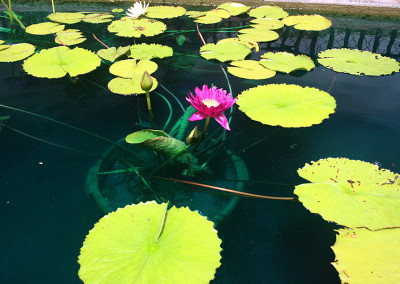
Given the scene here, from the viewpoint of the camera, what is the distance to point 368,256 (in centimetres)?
102

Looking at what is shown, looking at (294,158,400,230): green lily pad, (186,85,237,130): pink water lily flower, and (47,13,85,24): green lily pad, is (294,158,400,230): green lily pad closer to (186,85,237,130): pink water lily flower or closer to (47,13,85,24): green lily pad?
(186,85,237,130): pink water lily flower

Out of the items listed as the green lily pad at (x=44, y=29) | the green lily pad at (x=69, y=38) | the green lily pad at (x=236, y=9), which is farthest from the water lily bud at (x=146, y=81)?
the green lily pad at (x=236, y=9)

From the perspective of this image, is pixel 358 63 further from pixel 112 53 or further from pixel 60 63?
pixel 60 63

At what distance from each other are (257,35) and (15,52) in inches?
88.2

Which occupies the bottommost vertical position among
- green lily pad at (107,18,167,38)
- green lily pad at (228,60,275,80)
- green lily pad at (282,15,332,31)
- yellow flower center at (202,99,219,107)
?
green lily pad at (228,60,275,80)

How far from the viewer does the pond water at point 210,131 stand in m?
1.18

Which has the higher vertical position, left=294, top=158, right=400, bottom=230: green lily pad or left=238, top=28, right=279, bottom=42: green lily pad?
left=238, top=28, right=279, bottom=42: green lily pad

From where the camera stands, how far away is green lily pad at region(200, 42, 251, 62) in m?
2.39

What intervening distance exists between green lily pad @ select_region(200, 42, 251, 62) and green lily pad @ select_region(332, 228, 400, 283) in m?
1.68

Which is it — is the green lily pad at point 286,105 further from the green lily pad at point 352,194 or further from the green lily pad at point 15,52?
the green lily pad at point 15,52

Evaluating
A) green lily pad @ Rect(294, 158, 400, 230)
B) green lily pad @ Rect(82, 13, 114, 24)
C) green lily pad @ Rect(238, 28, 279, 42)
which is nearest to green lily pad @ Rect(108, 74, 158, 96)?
green lily pad @ Rect(294, 158, 400, 230)

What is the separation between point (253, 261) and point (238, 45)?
197cm

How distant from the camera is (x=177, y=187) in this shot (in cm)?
146

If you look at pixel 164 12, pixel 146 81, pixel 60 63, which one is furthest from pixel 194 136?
pixel 164 12
